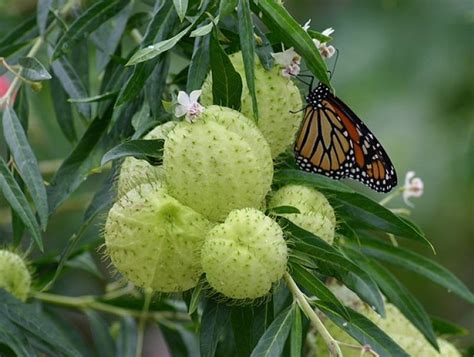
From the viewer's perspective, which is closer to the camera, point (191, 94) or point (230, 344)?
point (191, 94)

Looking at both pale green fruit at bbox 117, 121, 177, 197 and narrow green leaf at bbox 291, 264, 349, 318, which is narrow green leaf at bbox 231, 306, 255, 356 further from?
pale green fruit at bbox 117, 121, 177, 197

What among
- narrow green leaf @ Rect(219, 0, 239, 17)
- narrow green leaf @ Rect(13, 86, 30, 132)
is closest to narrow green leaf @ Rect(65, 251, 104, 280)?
narrow green leaf @ Rect(13, 86, 30, 132)

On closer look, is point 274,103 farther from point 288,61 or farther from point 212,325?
point 212,325

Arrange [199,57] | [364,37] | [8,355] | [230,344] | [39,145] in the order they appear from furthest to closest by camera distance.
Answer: [364,37]
[39,145]
[230,344]
[8,355]
[199,57]

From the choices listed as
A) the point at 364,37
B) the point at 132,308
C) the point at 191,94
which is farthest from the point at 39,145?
the point at 191,94

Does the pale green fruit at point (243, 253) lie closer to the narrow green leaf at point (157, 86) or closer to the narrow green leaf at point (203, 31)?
the narrow green leaf at point (203, 31)

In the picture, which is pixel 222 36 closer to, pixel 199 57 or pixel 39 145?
pixel 199 57

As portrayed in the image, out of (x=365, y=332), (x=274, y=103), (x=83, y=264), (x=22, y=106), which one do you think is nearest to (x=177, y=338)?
(x=83, y=264)
